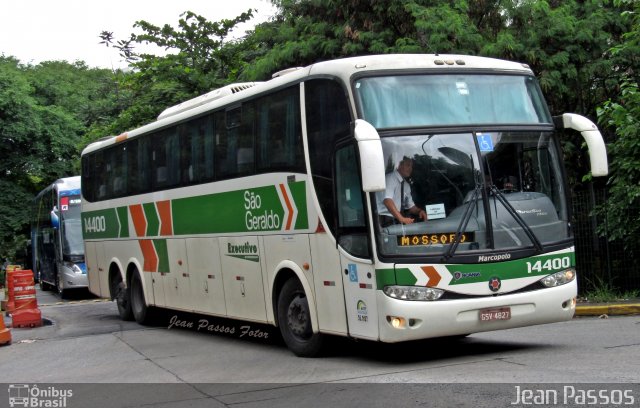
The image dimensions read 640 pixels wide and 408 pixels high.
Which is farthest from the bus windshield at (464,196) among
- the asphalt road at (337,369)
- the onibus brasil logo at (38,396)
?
the onibus brasil logo at (38,396)

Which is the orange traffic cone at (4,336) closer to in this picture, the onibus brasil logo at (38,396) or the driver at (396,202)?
the onibus brasil logo at (38,396)

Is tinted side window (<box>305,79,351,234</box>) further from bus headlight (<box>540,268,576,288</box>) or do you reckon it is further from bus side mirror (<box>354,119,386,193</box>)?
bus headlight (<box>540,268,576,288</box>)

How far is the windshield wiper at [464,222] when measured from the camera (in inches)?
366

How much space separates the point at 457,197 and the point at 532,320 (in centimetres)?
164

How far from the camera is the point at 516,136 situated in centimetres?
997

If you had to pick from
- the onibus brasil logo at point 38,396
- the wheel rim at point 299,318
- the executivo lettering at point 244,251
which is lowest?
the onibus brasil logo at point 38,396

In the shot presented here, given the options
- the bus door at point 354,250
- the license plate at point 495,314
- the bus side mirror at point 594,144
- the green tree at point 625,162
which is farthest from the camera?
the green tree at point 625,162

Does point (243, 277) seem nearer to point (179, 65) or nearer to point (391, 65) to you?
point (391, 65)

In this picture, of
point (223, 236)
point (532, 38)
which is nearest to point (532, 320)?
point (223, 236)

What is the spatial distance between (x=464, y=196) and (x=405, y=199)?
0.66m

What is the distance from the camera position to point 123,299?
1828 centimetres

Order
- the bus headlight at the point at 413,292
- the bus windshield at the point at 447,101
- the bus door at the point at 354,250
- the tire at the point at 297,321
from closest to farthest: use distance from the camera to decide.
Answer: the bus headlight at the point at 413,292, the bus door at the point at 354,250, the bus windshield at the point at 447,101, the tire at the point at 297,321

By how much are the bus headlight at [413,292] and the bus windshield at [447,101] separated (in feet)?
5.78

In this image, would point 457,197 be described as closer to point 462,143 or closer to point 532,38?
point 462,143
